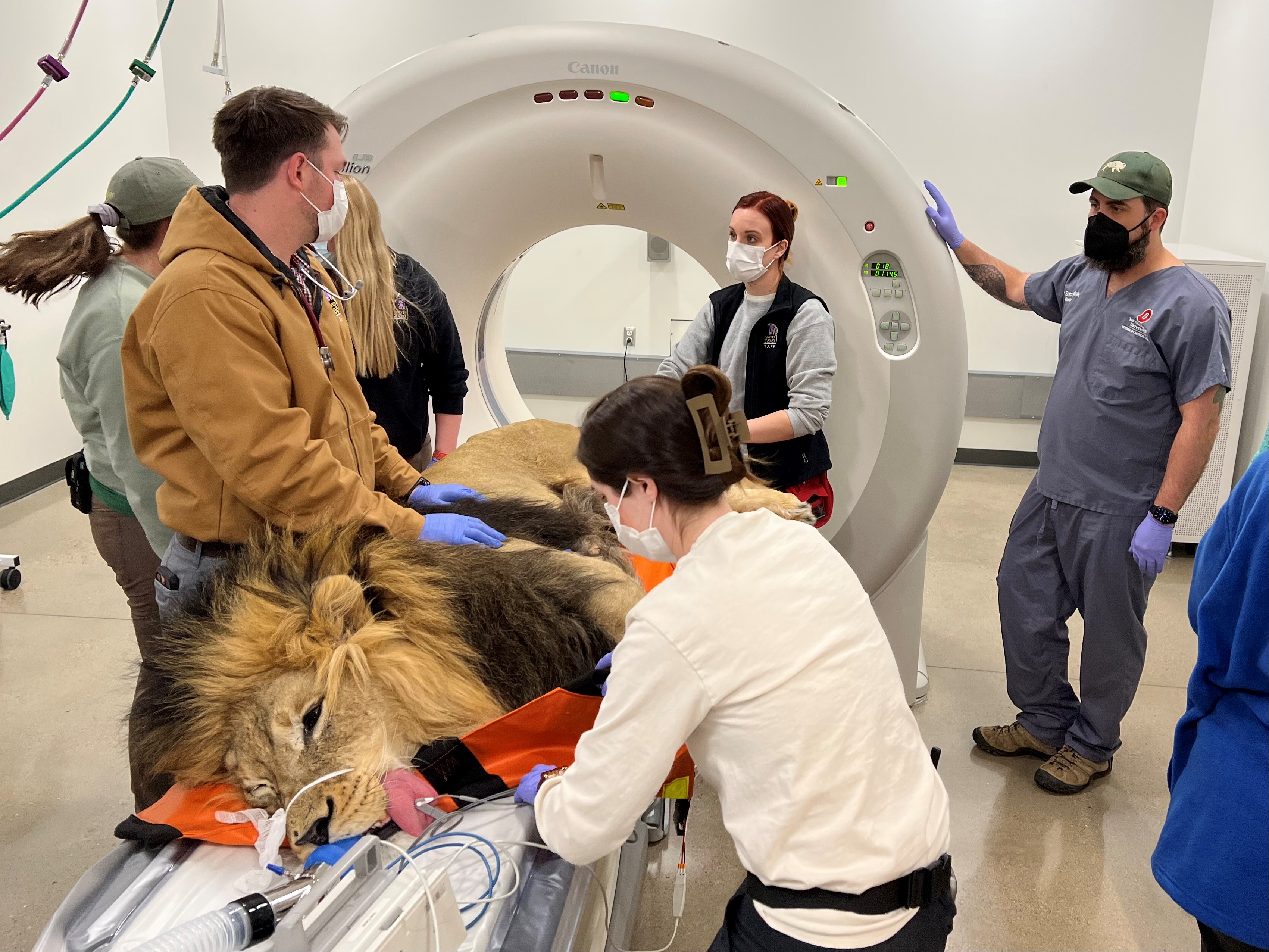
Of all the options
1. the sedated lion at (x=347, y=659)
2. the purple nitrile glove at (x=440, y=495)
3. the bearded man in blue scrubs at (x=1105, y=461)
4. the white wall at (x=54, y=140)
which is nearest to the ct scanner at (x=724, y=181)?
the bearded man in blue scrubs at (x=1105, y=461)

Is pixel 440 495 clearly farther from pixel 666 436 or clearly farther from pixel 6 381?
pixel 6 381

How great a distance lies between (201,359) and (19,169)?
3.61 meters

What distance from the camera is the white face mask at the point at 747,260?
236 centimetres

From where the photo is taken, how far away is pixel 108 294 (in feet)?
6.15

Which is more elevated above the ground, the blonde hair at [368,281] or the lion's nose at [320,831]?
the blonde hair at [368,281]

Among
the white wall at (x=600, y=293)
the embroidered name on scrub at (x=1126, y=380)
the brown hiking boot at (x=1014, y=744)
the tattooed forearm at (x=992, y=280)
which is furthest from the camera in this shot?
the white wall at (x=600, y=293)

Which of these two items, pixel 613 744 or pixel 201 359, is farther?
pixel 201 359

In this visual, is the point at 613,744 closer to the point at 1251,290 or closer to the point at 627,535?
the point at 627,535

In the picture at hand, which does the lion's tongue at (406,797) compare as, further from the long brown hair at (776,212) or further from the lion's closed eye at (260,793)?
the long brown hair at (776,212)

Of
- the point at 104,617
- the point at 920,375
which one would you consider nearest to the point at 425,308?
the point at 920,375

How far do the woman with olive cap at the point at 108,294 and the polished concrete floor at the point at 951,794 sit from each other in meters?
0.35

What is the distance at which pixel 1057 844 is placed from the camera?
89.4 inches

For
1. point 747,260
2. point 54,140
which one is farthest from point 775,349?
point 54,140

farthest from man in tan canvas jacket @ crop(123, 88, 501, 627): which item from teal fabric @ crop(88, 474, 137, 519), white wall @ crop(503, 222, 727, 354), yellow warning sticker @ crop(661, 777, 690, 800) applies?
white wall @ crop(503, 222, 727, 354)
